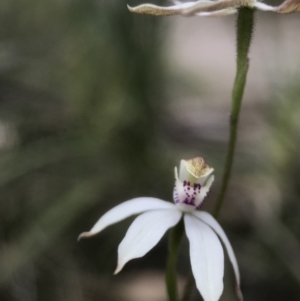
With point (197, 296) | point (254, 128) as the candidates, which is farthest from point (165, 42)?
point (197, 296)

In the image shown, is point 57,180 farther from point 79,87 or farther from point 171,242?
point 171,242

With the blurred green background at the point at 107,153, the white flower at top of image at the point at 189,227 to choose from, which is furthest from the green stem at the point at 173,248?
the blurred green background at the point at 107,153

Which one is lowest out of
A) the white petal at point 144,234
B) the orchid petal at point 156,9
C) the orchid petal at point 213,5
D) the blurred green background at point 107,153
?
the blurred green background at point 107,153

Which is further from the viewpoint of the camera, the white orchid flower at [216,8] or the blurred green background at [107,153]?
the blurred green background at [107,153]

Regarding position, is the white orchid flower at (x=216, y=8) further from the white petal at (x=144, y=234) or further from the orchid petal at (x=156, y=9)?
the white petal at (x=144, y=234)

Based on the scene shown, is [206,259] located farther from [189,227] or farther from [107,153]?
[107,153]

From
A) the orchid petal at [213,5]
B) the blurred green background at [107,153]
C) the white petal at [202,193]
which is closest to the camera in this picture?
the orchid petal at [213,5]

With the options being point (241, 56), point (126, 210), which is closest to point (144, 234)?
point (126, 210)

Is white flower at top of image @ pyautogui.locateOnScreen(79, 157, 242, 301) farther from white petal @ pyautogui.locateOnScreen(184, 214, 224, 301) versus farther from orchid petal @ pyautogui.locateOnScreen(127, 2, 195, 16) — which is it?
orchid petal @ pyautogui.locateOnScreen(127, 2, 195, 16)

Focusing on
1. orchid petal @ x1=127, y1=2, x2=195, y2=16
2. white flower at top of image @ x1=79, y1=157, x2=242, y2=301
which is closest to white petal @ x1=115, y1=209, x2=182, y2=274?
white flower at top of image @ x1=79, y1=157, x2=242, y2=301
